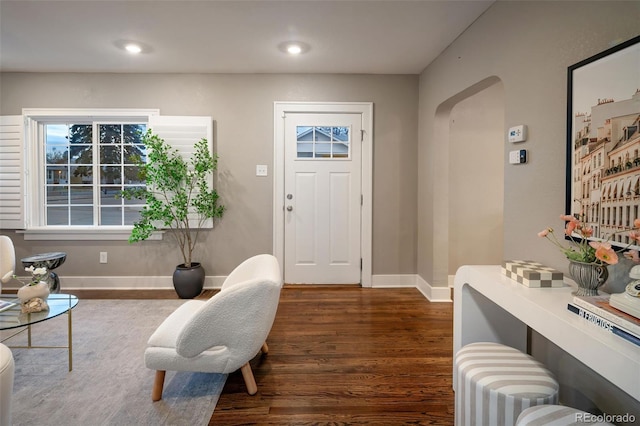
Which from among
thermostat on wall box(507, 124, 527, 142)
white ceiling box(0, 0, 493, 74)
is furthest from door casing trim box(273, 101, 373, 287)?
thermostat on wall box(507, 124, 527, 142)

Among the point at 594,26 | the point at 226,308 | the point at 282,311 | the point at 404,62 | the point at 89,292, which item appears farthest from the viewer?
the point at 89,292

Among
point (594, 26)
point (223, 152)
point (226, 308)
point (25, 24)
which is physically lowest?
point (226, 308)

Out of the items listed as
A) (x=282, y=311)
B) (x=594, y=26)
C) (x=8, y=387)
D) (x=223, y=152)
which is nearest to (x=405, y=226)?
(x=282, y=311)

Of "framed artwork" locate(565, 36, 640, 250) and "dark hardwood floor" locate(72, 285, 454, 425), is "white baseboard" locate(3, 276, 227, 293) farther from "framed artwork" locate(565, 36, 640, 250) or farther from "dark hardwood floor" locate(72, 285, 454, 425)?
"framed artwork" locate(565, 36, 640, 250)

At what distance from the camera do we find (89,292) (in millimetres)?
3732

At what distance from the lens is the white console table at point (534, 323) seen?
91 centimetres

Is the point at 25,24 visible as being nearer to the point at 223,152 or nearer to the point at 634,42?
the point at 223,152

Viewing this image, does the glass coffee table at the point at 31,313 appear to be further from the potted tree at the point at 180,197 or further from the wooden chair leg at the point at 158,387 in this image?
the potted tree at the point at 180,197

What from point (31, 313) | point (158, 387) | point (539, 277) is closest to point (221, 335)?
point (158, 387)

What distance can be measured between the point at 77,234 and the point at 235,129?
215 cm

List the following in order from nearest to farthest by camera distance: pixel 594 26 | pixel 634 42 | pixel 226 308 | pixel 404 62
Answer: pixel 634 42 < pixel 594 26 < pixel 226 308 < pixel 404 62

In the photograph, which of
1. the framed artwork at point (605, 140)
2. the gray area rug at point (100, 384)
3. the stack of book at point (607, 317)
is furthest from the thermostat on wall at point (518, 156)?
the gray area rug at point (100, 384)

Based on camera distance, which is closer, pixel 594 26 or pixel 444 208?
pixel 594 26

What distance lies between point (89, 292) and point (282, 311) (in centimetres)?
229
